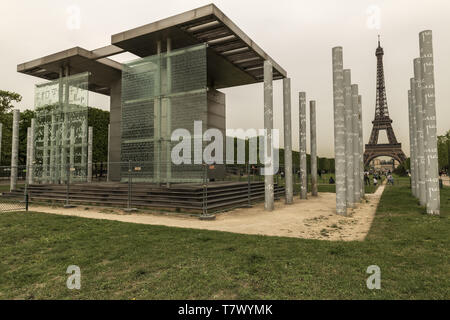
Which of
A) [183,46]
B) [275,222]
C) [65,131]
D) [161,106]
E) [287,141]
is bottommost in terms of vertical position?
[275,222]

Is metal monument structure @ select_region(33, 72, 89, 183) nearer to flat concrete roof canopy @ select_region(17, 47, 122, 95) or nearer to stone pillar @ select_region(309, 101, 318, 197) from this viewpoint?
flat concrete roof canopy @ select_region(17, 47, 122, 95)

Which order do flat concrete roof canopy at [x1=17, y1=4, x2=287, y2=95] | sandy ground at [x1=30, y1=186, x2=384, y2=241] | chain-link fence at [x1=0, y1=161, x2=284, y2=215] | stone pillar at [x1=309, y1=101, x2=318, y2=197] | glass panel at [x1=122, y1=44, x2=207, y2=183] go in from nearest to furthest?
sandy ground at [x1=30, y1=186, x2=384, y2=241]
chain-link fence at [x1=0, y1=161, x2=284, y2=215]
flat concrete roof canopy at [x1=17, y1=4, x2=287, y2=95]
glass panel at [x1=122, y1=44, x2=207, y2=183]
stone pillar at [x1=309, y1=101, x2=318, y2=197]

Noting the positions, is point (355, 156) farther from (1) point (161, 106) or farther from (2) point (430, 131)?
(1) point (161, 106)

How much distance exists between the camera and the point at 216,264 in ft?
15.3

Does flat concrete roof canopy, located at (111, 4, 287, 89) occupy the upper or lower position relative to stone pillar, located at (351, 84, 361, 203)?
upper

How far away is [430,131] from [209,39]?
11158 mm

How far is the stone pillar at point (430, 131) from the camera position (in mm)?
9727

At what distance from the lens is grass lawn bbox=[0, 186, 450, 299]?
367 centimetres

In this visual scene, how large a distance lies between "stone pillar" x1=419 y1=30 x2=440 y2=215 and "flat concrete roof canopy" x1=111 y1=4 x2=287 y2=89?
8.29 m

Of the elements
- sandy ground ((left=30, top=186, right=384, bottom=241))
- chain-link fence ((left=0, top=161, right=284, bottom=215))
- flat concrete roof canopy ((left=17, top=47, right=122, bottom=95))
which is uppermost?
flat concrete roof canopy ((left=17, top=47, right=122, bottom=95))

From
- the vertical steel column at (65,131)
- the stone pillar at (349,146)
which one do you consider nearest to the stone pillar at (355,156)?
the stone pillar at (349,146)

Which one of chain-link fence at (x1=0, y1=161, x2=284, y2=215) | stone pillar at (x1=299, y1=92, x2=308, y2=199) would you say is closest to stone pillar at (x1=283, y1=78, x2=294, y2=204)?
chain-link fence at (x1=0, y1=161, x2=284, y2=215)

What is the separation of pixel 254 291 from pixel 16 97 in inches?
1352

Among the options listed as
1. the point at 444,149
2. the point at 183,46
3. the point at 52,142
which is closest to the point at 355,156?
the point at 183,46
